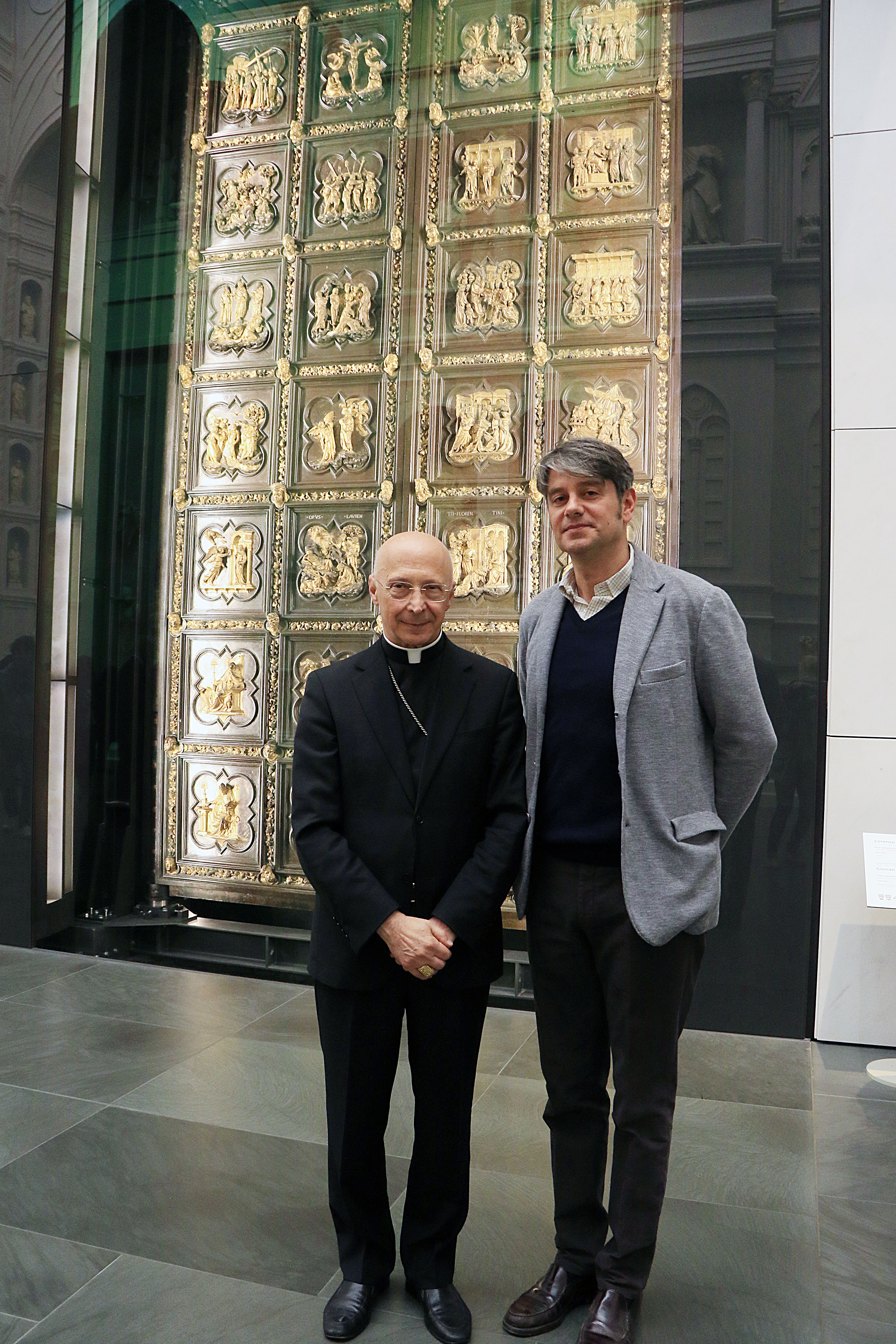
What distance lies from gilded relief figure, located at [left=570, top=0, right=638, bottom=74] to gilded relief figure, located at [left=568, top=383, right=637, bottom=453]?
1.89m

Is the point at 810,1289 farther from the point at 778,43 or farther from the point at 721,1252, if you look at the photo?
the point at 778,43

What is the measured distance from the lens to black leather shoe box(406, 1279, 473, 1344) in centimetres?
276

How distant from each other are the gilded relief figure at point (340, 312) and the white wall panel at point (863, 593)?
2891 mm

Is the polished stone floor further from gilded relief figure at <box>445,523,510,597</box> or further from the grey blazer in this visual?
gilded relief figure at <box>445,523,510,597</box>

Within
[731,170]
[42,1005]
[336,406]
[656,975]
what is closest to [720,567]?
[731,170]

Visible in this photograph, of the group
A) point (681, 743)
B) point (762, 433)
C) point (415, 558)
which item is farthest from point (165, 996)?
point (762, 433)

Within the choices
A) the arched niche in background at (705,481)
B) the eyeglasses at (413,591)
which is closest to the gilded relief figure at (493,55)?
the arched niche in background at (705,481)

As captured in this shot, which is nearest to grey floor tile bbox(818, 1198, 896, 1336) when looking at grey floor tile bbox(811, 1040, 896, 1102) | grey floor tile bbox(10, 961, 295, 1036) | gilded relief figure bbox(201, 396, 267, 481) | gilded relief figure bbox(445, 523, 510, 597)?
grey floor tile bbox(811, 1040, 896, 1102)

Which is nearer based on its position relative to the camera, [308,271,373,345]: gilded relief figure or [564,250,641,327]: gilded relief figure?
[564,250,641,327]: gilded relief figure

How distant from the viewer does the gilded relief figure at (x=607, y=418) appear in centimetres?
571

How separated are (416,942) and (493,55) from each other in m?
5.60

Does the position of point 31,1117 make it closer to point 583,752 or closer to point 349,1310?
point 349,1310

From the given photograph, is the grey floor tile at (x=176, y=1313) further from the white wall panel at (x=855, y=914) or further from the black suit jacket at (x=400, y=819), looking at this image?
the white wall panel at (x=855, y=914)

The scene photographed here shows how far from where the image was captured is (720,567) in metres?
5.39
